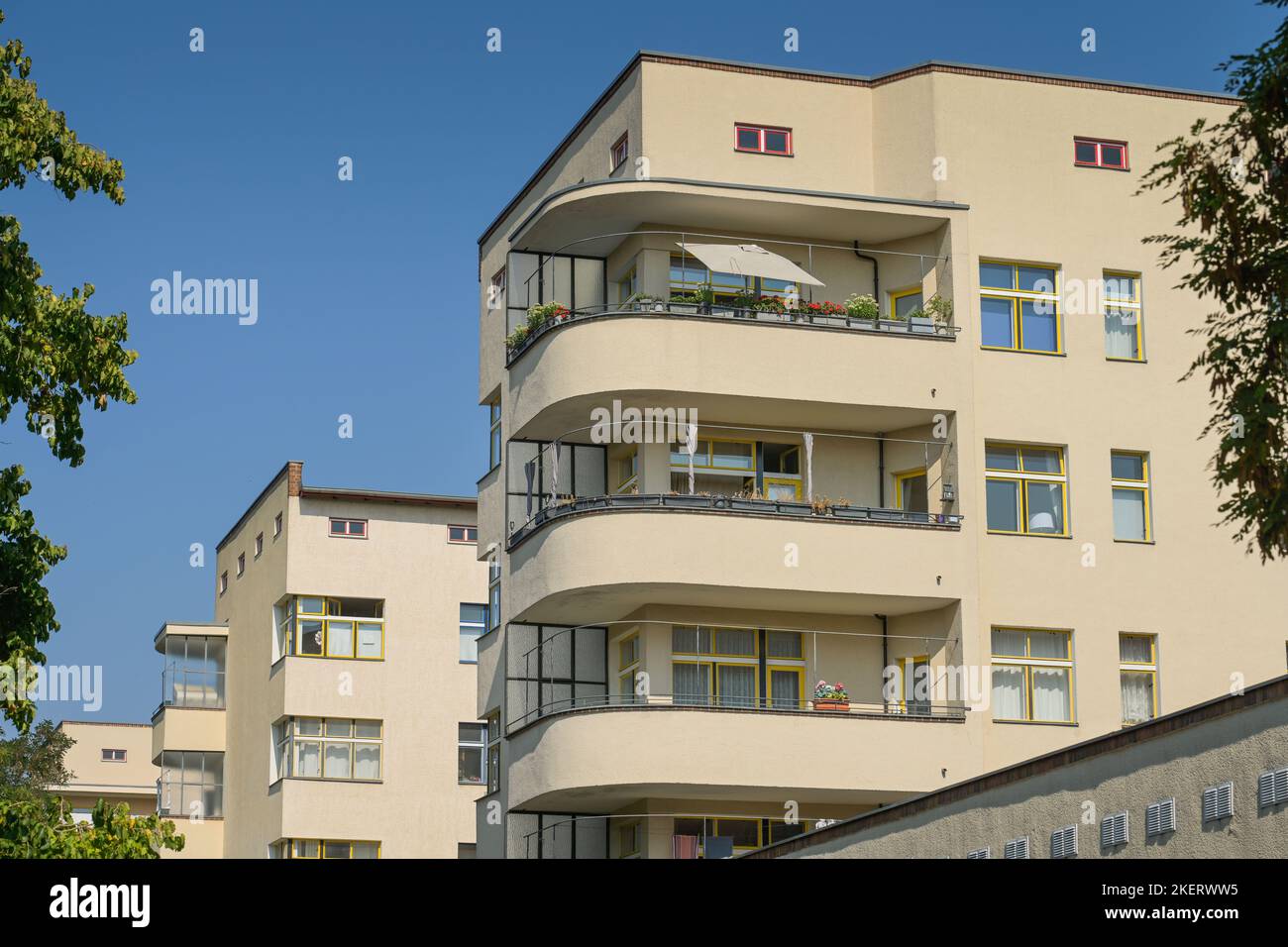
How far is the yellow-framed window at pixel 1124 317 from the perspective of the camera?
37812mm

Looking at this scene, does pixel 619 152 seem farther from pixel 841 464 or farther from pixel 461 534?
pixel 461 534

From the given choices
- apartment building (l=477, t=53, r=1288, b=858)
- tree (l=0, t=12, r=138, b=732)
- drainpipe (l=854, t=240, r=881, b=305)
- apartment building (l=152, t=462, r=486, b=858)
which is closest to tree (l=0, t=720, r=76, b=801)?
apartment building (l=152, t=462, r=486, b=858)

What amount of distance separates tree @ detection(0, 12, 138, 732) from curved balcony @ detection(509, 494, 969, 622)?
10.9 metres

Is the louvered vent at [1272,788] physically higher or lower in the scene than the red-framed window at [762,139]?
lower

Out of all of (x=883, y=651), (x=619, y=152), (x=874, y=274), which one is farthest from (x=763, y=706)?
(x=619, y=152)

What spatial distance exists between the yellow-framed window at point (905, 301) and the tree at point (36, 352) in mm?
16276

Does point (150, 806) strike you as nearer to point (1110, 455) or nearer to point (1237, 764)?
point (1110, 455)

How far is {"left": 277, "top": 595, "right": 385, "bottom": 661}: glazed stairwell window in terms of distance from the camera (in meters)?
55.0

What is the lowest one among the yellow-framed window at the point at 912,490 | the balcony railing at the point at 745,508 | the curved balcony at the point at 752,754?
the curved balcony at the point at 752,754

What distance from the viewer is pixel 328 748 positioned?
54844mm

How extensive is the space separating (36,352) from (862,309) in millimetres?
15900

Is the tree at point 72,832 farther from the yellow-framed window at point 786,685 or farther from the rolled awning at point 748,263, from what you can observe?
the rolled awning at point 748,263

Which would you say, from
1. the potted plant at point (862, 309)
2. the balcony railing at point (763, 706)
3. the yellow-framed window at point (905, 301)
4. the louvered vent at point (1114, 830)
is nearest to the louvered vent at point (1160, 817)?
the louvered vent at point (1114, 830)

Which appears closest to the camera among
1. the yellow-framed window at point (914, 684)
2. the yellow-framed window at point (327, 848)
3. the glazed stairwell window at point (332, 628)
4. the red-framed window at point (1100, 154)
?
the yellow-framed window at point (914, 684)
